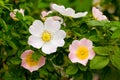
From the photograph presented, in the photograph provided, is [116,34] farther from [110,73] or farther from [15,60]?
[15,60]

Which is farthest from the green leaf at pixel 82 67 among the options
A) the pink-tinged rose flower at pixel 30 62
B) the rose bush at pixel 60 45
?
the pink-tinged rose flower at pixel 30 62

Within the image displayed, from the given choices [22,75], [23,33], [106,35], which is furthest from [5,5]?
[106,35]

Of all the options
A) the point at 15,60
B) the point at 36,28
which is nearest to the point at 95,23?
the point at 36,28

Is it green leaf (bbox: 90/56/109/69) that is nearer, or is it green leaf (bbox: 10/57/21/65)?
green leaf (bbox: 90/56/109/69)

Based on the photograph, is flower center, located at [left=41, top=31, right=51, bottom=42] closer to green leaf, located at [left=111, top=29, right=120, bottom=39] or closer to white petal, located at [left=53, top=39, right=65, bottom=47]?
white petal, located at [left=53, top=39, right=65, bottom=47]

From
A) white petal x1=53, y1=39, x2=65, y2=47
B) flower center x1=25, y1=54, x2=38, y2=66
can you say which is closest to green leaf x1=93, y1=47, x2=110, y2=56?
white petal x1=53, y1=39, x2=65, y2=47

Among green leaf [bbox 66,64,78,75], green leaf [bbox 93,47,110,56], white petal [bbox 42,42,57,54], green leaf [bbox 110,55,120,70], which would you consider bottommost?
green leaf [bbox 66,64,78,75]

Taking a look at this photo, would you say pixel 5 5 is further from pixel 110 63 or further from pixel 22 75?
pixel 110 63
